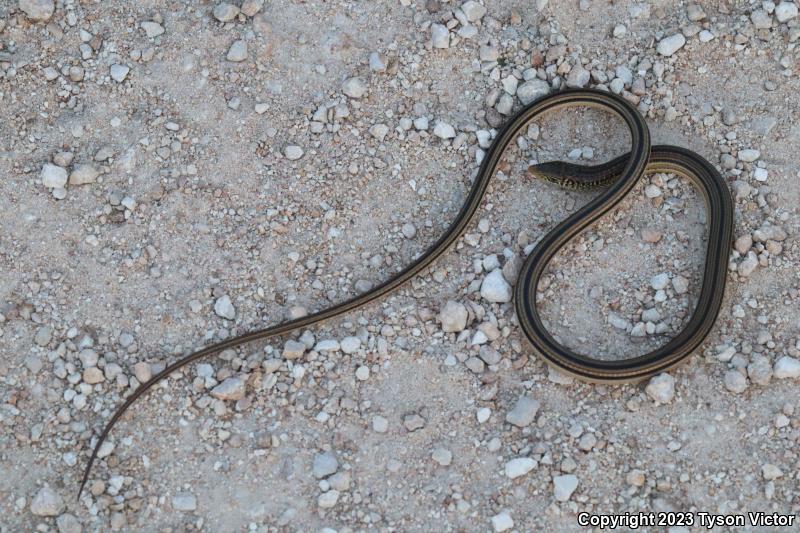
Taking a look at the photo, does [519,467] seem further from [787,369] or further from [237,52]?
[237,52]

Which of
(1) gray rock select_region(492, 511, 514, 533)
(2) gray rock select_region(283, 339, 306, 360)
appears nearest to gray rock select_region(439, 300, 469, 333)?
(2) gray rock select_region(283, 339, 306, 360)

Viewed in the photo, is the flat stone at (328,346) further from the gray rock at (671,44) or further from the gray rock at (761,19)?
the gray rock at (761,19)

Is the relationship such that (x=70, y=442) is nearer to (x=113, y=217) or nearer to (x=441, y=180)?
(x=113, y=217)

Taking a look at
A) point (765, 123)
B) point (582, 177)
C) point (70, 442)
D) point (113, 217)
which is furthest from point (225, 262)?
point (765, 123)

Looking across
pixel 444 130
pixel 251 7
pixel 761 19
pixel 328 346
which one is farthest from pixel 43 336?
pixel 761 19

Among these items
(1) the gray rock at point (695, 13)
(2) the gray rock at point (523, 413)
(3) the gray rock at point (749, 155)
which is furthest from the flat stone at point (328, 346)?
(1) the gray rock at point (695, 13)
